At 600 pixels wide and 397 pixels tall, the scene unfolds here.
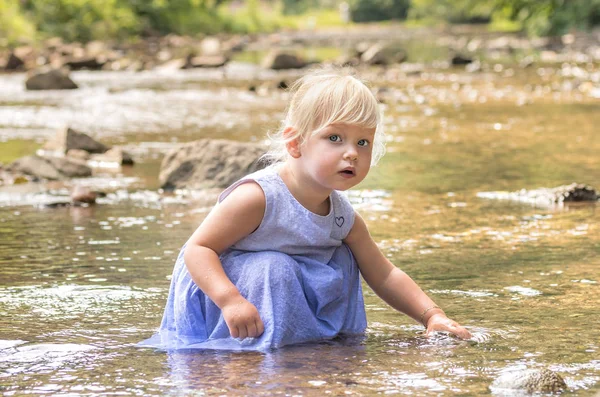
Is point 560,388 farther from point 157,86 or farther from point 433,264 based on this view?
point 157,86

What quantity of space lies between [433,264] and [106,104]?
440 inches

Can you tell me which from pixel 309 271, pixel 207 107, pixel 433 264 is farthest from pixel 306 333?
pixel 207 107

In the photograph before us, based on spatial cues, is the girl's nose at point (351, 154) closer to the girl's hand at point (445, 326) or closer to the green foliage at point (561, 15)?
the girl's hand at point (445, 326)

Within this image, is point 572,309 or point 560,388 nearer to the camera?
point 560,388

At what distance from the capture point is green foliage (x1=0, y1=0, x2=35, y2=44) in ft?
102

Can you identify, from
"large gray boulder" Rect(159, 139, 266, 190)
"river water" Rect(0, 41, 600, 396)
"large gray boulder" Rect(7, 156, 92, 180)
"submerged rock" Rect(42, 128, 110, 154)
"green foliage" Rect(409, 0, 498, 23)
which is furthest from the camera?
"green foliage" Rect(409, 0, 498, 23)

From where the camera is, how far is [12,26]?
3169cm

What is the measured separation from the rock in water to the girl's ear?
102 centimetres

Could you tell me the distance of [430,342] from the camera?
350 cm

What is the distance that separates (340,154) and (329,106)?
156 mm

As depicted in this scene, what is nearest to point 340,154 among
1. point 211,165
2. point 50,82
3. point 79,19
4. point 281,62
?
point 211,165

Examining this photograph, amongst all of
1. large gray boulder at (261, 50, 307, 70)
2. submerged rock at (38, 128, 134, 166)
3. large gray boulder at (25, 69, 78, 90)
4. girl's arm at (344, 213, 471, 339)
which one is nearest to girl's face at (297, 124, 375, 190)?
girl's arm at (344, 213, 471, 339)

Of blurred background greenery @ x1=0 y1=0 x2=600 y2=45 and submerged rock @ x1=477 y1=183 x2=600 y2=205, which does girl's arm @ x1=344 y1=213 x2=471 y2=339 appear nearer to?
submerged rock @ x1=477 y1=183 x2=600 y2=205

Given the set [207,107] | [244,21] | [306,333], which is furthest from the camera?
[244,21]
